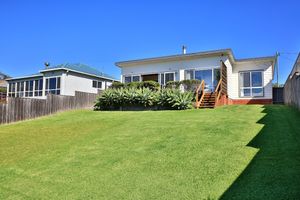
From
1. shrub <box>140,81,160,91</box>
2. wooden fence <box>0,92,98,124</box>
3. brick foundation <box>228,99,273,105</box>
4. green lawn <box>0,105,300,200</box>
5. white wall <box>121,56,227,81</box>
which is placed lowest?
green lawn <box>0,105,300,200</box>

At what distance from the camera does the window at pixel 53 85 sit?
25.4m

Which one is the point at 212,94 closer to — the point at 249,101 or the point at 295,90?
the point at 249,101

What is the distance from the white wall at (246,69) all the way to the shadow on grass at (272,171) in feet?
42.2

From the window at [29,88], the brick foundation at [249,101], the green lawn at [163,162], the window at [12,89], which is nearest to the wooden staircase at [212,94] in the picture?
the brick foundation at [249,101]

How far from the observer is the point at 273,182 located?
403cm

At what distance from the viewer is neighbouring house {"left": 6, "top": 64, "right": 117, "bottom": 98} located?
25.2 m

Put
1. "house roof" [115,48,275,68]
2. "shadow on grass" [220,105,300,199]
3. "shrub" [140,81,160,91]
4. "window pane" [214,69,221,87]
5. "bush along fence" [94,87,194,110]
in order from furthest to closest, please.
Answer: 1. "house roof" [115,48,275,68]
2. "window pane" [214,69,221,87]
3. "shrub" [140,81,160,91]
4. "bush along fence" [94,87,194,110]
5. "shadow on grass" [220,105,300,199]

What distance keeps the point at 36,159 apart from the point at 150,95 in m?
9.68

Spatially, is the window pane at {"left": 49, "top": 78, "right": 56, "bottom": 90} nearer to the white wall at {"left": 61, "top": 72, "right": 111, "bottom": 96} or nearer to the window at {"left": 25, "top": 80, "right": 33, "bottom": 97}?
the white wall at {"left": 61, "top": 72, "right": 111, "bottom": 96}

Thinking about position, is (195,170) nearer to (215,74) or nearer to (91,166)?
(91,166)

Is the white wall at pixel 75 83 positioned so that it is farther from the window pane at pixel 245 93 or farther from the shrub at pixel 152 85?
the window pane at pixel 245 93

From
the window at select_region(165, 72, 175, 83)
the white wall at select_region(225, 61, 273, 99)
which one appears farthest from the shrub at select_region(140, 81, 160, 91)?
the white wall at select_region(225, 61, 273, 99)

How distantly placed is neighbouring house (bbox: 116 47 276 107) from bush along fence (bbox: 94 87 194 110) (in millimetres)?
3878

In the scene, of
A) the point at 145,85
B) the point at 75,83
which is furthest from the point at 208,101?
the point at 75,83
